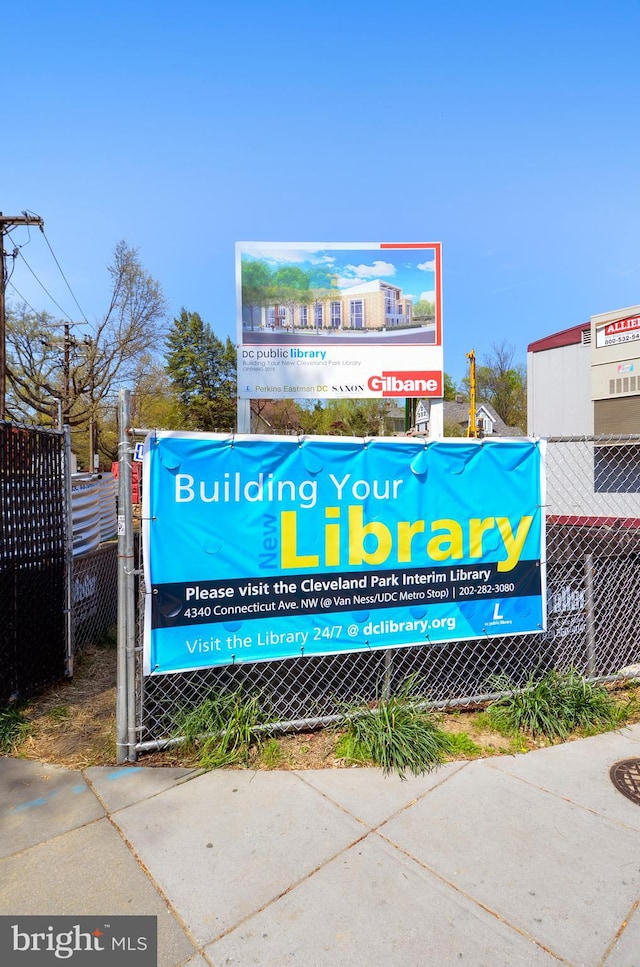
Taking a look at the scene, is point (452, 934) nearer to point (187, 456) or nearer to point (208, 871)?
point (208, 871)

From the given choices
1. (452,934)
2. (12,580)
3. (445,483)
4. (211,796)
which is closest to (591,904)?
(452,934)

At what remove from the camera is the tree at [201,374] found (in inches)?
2119

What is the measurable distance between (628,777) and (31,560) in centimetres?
417

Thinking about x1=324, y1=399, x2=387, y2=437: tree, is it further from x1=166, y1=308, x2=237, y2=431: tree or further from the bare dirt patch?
the bare dirt patch

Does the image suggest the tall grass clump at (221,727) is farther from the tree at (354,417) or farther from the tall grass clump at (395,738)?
the tree at (354,417)

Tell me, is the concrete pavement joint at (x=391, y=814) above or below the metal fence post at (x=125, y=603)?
below

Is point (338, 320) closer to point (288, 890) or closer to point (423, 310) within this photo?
point (423, 310)

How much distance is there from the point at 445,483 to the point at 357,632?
114 centimetres

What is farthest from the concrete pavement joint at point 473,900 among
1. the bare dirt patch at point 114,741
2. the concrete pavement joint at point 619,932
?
the bare dirt patch at point 114,741

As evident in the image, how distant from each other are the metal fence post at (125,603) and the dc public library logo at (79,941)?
1.13 metres

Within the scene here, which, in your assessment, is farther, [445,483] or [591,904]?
[445,483]

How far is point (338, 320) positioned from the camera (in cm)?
770

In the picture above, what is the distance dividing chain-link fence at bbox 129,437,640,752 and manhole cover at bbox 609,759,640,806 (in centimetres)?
87

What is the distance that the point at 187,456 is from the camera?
3.20m
